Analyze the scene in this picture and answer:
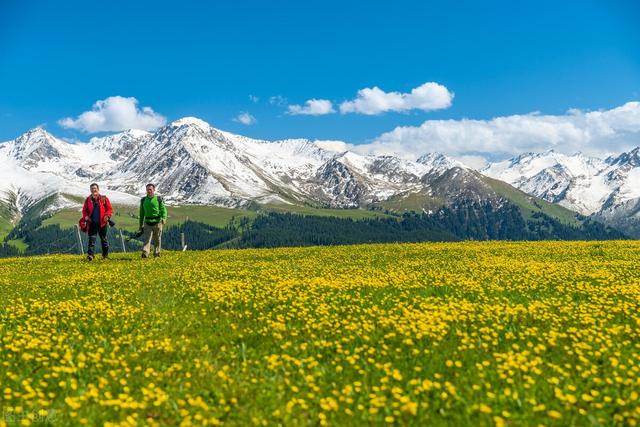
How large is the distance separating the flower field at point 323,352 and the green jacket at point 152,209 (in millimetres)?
11286

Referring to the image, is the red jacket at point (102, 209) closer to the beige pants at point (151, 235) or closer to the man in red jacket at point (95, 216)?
the man in red jacket at point (95, 216)

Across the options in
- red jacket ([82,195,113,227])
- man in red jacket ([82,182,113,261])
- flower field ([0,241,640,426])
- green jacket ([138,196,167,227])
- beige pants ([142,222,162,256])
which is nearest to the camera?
flower field ([0,241,640,426])

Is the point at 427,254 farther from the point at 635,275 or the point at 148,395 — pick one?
the point at 148,395

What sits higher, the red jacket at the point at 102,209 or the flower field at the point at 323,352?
the red jacket at the point at 102,209

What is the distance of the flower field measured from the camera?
802 centimetres

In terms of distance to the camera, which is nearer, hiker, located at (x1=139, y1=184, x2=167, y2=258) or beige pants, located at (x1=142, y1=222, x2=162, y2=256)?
hiker, located at (x1=139, y1=184, x2=167, y2=258)

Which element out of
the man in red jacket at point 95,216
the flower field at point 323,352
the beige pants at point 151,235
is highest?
the man in red jacket at point 95,216

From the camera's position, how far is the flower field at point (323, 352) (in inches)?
316

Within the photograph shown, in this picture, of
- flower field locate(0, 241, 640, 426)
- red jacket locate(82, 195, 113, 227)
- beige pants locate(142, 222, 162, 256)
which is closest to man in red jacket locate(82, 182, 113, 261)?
red jacket locate(82, 195, 113, 227)

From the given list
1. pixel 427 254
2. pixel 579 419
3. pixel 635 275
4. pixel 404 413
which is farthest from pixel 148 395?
pixel 427 254

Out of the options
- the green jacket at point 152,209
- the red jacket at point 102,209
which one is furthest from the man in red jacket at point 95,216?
the green jacket at point 152,209

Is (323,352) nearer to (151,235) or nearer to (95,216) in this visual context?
(95,216)

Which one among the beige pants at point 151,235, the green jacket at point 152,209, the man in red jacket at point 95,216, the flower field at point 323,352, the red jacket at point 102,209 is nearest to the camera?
the flower field at point 323,352

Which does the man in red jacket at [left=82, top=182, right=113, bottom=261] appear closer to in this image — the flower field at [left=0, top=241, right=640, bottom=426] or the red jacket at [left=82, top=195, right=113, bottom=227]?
the red jacket at [left=82, top=195, right=113, bottom=227]
